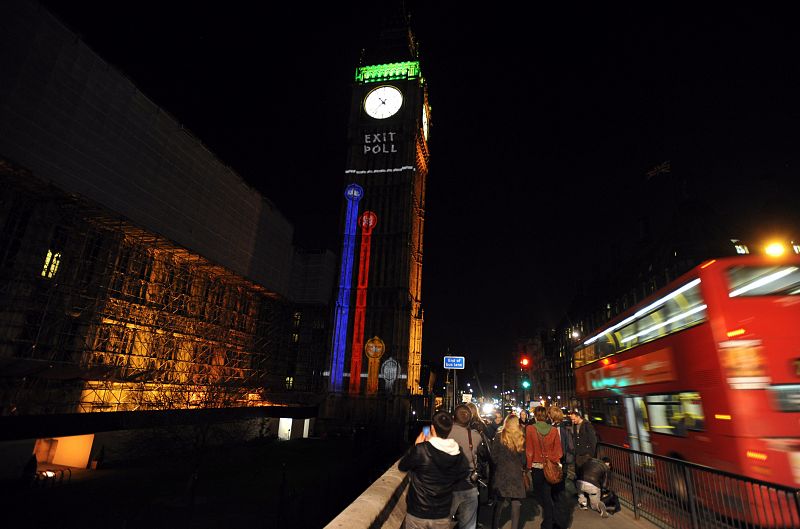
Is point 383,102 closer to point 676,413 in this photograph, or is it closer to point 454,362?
point 454,362

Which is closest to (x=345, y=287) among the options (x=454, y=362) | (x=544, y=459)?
(x=454, y=362)

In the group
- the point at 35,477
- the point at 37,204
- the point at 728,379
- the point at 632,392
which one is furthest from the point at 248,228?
the point at 728,379

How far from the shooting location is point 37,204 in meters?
22.8

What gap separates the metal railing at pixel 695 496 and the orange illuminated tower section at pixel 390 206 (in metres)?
42.3

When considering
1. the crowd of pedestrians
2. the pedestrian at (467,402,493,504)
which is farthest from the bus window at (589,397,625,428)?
the pedestrian at (467,402,493,504)

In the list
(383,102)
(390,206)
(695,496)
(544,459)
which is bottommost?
(695,496)

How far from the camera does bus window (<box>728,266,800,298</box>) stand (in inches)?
311

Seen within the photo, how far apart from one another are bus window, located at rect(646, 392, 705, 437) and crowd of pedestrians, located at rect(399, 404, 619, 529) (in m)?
1.88

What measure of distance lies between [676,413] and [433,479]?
788cm

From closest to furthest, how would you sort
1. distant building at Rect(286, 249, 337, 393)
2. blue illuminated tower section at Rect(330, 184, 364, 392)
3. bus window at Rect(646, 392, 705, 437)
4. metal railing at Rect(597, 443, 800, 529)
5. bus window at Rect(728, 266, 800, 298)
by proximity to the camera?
metal railing at Rect(597, 443, 800, 529) → bus window at Rect(728, 266, 800, 298) → bus window at Rect(646, 392, 705, 437) → blue illuminated tower section at Rect(330, 184, 364, 392) → distant building at Rect(286, 249, 337, 393)

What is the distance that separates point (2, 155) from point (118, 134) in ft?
26.7

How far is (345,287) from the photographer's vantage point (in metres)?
54.0

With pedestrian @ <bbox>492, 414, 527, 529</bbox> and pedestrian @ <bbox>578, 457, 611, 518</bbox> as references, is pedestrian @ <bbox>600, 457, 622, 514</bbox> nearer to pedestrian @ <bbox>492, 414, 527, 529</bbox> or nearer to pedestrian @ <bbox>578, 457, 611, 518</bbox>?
pedestrian @ <bbox>578, 457, 611, 518</bbox>

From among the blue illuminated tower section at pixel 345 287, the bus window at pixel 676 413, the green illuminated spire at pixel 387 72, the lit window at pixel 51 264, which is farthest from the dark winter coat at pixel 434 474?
the green illuminated spire at pixel 387 72
